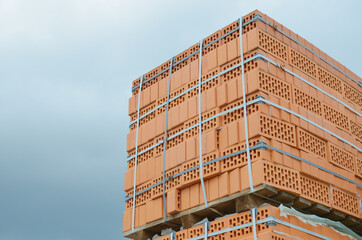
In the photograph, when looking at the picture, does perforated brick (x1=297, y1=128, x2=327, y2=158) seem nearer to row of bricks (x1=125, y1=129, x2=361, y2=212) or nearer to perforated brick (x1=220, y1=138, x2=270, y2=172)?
row of bricks (x1=125, y1=129, x2=361, y2=212)

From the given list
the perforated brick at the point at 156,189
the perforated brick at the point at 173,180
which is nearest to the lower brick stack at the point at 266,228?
the perforated brick at the point at 173,180

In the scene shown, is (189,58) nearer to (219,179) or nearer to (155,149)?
(155,149)

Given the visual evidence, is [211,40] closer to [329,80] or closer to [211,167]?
[329,80]

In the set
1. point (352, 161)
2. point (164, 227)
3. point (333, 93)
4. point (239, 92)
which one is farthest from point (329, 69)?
point (164, 227)

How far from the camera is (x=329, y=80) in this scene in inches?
658

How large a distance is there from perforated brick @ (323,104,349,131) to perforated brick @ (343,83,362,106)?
984mm

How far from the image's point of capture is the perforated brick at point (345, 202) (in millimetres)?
14876

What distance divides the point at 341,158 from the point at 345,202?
1.17 m

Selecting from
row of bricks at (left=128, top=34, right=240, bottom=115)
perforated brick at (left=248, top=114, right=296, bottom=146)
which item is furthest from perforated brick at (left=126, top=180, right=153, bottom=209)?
perforated brick at (left=248, top=114, right=296, bottom=146)

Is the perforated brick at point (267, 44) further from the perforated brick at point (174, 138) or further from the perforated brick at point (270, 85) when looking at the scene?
the perforated brick at point (174, 138)

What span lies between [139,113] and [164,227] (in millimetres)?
3610

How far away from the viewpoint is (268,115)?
45.4 feet

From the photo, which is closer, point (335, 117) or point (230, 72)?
point (230, 72)

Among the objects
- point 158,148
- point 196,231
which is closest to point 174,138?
point 158,148
